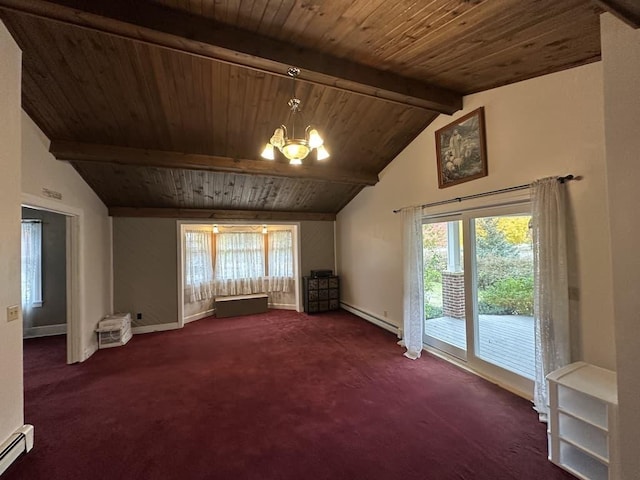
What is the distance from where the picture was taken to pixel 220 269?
22.5 feet

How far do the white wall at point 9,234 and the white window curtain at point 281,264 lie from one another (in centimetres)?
506

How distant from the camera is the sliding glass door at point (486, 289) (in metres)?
2.89

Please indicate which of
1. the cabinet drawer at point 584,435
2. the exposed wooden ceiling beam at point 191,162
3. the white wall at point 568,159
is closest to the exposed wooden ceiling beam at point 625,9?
the white wall at point 568,159

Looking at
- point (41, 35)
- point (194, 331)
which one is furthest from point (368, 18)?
point (194, 331)

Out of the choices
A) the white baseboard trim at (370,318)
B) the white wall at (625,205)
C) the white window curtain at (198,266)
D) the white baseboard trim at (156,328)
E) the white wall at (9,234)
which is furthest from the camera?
the white window curtain at (198,266)

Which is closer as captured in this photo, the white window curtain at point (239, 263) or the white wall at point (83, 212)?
the white wall at point (83, 212)

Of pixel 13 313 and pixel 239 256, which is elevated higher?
pixel 239 256

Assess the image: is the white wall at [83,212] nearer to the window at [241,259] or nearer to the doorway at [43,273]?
the doorway at [43,273]

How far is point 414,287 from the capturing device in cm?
396

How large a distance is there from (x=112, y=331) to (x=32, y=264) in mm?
2289

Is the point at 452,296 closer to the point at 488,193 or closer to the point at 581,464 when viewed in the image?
the point at 488,193

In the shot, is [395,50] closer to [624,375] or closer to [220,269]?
[624,375]

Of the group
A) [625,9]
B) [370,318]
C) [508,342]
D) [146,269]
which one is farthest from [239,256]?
[625,9]

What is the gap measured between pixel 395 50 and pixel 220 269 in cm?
592
